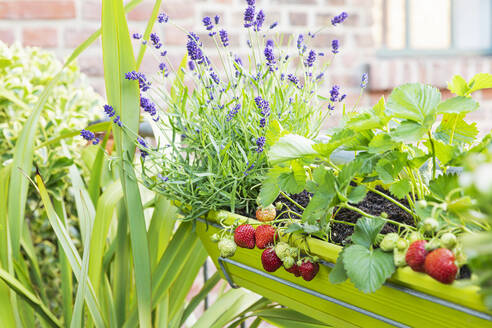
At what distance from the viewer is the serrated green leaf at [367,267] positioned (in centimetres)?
43

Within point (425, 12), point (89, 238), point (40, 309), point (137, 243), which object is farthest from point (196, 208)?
point (425, 12)

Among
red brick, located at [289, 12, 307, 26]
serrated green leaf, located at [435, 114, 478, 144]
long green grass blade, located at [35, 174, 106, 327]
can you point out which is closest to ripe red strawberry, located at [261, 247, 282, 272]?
serrated green leaf, located at [435, 114, 478, 144]

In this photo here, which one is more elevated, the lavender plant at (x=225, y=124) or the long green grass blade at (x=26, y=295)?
the lavender plant at (x=225, y=124)

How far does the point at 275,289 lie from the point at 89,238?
0.36 meters

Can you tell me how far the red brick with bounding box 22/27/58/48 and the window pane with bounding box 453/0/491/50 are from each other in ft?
9.19

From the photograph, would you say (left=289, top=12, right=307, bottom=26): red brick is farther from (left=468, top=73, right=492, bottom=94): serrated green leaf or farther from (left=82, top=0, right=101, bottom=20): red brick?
(left=468, top=73, right=492, bottom=94): serrated green leaf

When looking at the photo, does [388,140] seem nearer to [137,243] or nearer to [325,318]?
[325,318]

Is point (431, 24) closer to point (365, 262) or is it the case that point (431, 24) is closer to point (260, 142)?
point (260, 142)

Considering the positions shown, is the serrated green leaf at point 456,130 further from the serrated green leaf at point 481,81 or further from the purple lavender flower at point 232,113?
the purple lavender flower at point 232,113

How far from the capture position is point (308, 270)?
0.52 m

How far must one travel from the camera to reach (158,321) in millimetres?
913

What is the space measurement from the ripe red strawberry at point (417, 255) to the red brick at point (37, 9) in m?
1.48

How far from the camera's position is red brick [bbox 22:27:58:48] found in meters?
1.57

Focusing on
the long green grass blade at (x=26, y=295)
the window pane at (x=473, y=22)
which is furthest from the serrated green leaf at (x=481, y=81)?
the window pane at (x=473, y=22)
